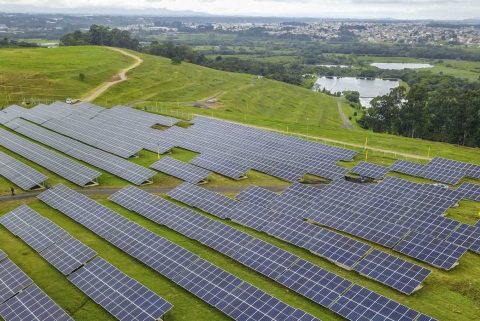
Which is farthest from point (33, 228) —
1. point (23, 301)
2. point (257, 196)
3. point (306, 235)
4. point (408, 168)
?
point (408, 168)

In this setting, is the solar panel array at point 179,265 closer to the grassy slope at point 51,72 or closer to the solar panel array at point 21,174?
the solar panel array at point 21,174

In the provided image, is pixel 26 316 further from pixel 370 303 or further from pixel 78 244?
pixel 370 303

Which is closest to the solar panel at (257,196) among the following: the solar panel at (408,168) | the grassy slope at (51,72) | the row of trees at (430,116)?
the solar panel at (408,168)

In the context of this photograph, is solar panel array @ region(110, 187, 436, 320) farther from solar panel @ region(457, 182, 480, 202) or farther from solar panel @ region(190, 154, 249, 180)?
solar panel @ region(457, 182, 480, 202)

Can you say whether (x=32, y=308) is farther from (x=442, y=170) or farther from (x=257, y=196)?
Answer: (x=442, y=170)

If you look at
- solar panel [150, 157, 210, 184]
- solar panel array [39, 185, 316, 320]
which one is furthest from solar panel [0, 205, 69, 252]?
solar panel [150, 157, 210, 184]

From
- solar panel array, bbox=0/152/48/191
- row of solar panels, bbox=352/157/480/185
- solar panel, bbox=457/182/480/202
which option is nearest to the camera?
solar panel, bbox=457/182/480/202
